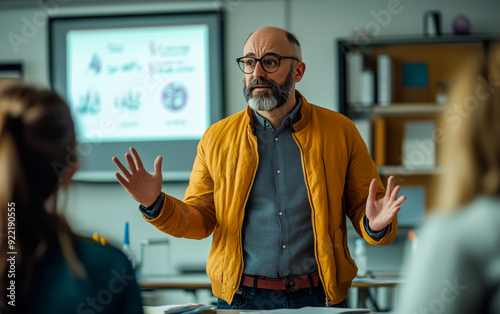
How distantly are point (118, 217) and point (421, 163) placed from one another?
2.37 m

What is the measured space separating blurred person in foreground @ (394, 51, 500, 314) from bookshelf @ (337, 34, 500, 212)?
300cm

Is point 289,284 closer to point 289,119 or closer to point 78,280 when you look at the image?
Answer: point 289,119

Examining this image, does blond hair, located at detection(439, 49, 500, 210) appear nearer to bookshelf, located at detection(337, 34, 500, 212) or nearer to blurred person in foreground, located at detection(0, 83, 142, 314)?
blurred person in foreground, located at detection(0, 83, 142, 314)

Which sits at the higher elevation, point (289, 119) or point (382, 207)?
point (289, 119)

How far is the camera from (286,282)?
192 centimetres

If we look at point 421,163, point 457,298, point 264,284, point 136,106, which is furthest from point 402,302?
point 136,106

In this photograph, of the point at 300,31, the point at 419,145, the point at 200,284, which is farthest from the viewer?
the point at 300,31

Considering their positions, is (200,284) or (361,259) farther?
(361,259)

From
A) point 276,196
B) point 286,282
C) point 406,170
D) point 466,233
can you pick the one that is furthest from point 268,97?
point 406,170

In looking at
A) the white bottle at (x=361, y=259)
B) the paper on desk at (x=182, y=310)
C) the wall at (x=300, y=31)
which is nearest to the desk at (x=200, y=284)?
the white bottle at (x=361, y=259)

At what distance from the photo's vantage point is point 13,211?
1011 millimetres

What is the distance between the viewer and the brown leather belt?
1.91 m

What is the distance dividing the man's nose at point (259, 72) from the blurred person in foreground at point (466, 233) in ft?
4.16

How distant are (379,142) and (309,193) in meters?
2.03
